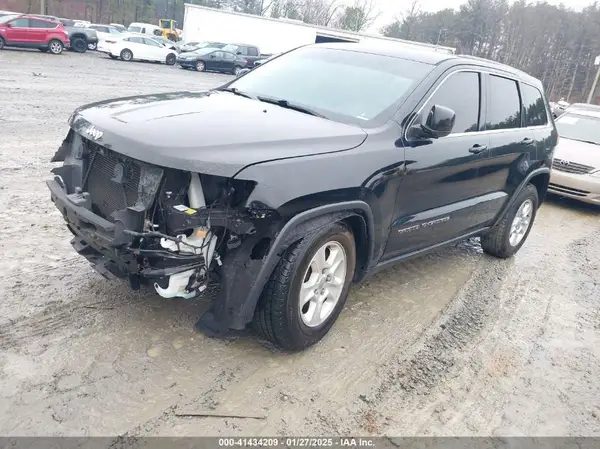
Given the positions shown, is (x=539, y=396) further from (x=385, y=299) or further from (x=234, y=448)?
(x=234, y=448)

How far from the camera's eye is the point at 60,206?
3.32m

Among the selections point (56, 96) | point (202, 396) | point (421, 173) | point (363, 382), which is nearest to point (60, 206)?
point (202, 396)

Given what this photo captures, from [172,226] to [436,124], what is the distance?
1956 mm

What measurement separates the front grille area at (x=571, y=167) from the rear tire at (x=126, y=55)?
980 inches

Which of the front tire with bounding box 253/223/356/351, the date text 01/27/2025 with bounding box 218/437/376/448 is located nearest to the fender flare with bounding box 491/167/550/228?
the front tire with bounding box 253/223/356/351

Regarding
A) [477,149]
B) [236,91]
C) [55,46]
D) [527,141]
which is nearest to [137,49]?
[55,46]

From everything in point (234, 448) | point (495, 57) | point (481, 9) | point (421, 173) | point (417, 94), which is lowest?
point (234, 448)

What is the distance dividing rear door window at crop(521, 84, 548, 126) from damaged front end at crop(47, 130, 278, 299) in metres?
3.70

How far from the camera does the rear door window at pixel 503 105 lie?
15.4 ft

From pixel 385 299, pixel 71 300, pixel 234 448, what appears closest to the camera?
pixel 234 448

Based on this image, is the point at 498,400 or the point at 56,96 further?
the point at 56,96

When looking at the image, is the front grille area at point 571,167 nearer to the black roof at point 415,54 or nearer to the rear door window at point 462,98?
the black roof at point 415,54

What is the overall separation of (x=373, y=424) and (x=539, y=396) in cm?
124

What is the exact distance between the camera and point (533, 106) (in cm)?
552
